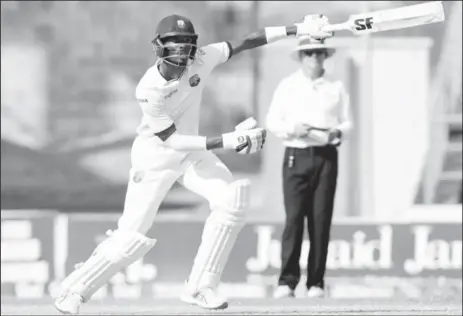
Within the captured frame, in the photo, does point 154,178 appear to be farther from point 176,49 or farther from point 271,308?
point 271,308

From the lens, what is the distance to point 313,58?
520cm

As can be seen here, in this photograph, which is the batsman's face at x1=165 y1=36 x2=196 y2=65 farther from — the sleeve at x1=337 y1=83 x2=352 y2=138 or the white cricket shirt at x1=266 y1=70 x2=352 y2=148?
the sleeve at x1=337 y1=83 x2=352 y2=138

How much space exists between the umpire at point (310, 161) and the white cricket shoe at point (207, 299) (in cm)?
108

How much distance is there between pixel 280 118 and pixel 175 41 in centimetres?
140

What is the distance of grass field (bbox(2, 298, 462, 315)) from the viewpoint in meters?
4.66

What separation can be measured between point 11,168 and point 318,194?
2.15 metres

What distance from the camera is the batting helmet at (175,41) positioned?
3.93 m

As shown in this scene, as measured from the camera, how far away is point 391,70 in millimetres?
6148

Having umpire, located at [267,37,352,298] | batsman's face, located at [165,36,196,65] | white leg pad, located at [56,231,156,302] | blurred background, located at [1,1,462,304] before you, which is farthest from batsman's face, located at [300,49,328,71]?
white leg pad, located at [56,231,156,302]

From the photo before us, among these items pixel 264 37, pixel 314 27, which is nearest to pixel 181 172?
pixel 264 37

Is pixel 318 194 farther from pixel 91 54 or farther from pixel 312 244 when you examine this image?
pixel 91 54

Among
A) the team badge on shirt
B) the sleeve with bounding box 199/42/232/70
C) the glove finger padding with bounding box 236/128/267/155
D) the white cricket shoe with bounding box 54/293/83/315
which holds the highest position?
the sleeve with bounding box 199/42/232/70

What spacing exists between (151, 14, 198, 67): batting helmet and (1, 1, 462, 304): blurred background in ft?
6.81

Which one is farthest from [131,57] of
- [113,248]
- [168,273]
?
[113,248]
